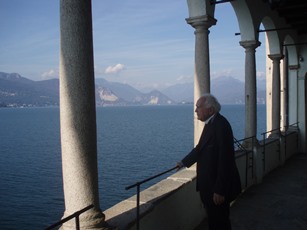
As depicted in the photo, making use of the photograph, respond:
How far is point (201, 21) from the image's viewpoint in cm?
638

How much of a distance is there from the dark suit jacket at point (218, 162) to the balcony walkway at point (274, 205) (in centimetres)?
219

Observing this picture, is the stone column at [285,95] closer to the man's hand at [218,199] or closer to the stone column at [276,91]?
the stone column at [276,91]

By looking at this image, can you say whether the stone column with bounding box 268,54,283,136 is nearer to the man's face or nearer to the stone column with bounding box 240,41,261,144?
the stone column with bounding box 240,41,261,144

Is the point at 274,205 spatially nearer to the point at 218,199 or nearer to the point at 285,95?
the point at 218,199

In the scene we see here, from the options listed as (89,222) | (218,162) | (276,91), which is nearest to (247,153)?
(276,91)

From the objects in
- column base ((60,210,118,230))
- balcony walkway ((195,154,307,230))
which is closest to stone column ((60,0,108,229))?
column base ((60,210,118,230))

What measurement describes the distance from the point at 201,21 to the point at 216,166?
342 centimetres

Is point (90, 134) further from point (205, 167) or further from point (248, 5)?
point (248, 5)

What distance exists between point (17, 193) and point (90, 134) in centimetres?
2646

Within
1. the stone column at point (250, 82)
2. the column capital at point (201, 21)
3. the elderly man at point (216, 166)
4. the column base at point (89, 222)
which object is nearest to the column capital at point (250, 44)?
the stone column at point (250, 82)

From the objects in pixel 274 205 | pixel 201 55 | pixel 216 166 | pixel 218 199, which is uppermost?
pixel 201 55

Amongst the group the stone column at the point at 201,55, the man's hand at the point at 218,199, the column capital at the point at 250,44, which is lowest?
the man's hand at the point at 218,199

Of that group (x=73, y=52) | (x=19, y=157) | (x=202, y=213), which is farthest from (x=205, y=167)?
(x=19, y=157)

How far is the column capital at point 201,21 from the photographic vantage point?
20.9ft
